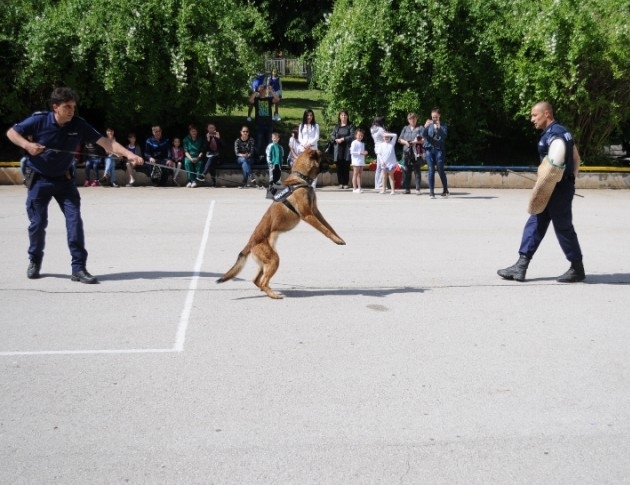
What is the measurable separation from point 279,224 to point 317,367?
2339 millimetres

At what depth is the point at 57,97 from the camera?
8.84 meters

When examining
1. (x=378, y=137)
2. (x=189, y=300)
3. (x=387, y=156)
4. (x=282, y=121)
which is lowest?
(x=189, y=300)

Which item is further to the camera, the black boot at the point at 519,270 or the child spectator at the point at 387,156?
the child spectator at the point at 387,156

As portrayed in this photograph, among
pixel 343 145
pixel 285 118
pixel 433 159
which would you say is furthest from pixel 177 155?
pixel 285 118

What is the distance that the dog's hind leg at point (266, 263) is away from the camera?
8.35m

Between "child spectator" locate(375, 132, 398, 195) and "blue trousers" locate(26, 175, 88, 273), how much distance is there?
362 inches

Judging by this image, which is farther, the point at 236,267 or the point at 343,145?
the point at 343,145

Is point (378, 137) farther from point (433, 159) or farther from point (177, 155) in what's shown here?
point (177, 155)

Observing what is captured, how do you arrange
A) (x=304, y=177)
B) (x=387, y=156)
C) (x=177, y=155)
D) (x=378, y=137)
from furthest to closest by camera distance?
(x=177, y=155)
(x=378, y=137)
(x=387, y=156)
(x=304, y=177)

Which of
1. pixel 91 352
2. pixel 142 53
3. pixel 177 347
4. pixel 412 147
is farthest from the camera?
pixel 142 53

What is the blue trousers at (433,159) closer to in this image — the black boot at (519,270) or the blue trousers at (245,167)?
the blue trousers at (245,167)

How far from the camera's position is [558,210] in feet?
29.9

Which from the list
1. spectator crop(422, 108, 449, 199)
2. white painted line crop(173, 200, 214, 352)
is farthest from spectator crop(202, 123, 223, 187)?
white painted line crop(173, 200, 214, 352)

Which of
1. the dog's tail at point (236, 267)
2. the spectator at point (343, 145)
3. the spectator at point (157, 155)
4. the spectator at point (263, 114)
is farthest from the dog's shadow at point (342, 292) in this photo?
the spectator at point (263, 114)
